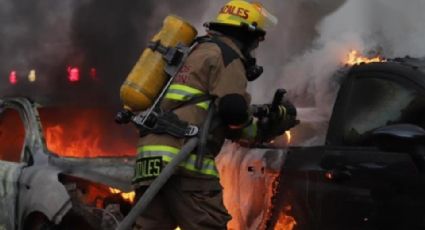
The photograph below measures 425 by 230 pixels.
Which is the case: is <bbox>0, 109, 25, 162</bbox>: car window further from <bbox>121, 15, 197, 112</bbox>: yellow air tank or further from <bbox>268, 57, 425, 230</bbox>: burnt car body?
<bbox>268, 57, 425, 230</bbox>: burnt car body

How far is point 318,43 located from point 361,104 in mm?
5060

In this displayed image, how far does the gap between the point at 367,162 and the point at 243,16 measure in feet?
3.46

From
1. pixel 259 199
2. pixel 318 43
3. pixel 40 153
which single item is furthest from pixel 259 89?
pixel 259 199

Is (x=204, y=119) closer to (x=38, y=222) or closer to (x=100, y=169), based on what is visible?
(x=100, y=169)

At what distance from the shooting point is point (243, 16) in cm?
369

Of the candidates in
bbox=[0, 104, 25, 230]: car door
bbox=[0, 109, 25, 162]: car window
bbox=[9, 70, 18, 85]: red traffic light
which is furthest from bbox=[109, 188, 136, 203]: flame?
bbox=[9, 70, 18, 85]: red traffic light

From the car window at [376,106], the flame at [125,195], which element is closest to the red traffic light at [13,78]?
the flame at [125,195]

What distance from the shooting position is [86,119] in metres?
6.80

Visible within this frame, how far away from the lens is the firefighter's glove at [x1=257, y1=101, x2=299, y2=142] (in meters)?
3.87

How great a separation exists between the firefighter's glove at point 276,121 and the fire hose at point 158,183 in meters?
0.51

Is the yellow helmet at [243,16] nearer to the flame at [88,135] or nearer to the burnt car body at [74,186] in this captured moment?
the burnt car body at [74,186]

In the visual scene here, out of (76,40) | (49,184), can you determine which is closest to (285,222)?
(49,184)

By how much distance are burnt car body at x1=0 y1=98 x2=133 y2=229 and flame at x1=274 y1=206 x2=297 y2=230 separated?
1.36m

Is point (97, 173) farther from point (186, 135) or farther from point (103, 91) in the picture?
point (103, 91)
